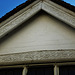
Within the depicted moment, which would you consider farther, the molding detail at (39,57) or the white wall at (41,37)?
the white wall at (41,37)

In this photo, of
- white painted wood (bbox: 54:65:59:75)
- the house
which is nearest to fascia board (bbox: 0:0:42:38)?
the house

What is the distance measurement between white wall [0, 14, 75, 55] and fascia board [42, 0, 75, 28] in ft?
0.72

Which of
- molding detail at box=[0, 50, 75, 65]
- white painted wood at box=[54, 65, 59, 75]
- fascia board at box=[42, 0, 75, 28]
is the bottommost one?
white painted wood at box=[54, 65, 59, 75]

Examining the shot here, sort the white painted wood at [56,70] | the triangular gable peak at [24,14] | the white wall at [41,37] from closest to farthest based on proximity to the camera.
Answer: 1. the white painted wood at [56,70]
2. the white wall at [41,37]
3. the triangular gable peak at [24,14]

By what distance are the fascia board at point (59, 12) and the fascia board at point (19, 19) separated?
15 centimetres

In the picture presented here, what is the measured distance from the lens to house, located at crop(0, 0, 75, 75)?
317 centimetres

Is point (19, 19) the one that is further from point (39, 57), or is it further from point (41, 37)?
point (39, 57)

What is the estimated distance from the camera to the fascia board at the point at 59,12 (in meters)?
3.20

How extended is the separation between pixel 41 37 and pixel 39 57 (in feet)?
1.44

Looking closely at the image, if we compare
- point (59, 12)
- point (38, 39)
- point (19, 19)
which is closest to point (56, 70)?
point (38, 39)

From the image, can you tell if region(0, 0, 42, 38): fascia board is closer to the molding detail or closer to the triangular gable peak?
the triangular gable peak

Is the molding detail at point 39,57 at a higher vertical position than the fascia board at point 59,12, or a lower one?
lower

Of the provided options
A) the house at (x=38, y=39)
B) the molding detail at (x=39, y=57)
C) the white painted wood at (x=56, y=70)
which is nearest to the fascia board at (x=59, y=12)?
the house at (x=38, y=39)

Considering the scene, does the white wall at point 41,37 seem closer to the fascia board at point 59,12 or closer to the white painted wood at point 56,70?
the fascia board at point 59,12
